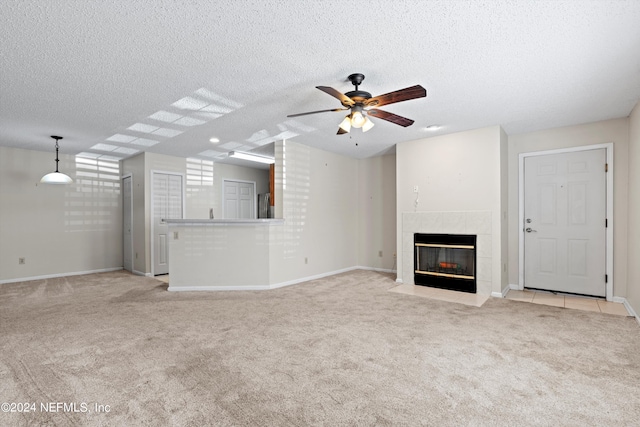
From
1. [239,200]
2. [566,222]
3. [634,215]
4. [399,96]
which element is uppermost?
[399,96]

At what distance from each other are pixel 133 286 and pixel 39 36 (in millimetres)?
3801

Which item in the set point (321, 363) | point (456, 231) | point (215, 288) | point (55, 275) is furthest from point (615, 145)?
point (55, 275)

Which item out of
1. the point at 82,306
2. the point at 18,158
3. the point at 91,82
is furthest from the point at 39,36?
the point at 18,158

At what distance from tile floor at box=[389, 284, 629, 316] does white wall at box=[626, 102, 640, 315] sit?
8.8 inches

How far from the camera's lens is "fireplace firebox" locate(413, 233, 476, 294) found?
447 cm

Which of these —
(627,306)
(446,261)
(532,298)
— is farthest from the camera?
(446,261)

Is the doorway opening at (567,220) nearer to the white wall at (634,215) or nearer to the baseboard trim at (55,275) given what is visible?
the white wall at (634,215)

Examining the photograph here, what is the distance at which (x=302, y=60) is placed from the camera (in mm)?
2451

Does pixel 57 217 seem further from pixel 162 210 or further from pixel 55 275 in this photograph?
pixel 162 210

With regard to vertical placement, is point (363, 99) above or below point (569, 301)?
above

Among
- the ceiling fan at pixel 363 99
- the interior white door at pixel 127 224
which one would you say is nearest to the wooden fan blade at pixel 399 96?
the ceiling fan at pixel 363 99

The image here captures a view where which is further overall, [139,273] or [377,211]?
[377,211]

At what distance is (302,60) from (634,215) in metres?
3.87

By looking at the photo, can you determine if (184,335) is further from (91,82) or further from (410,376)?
(91,82)
